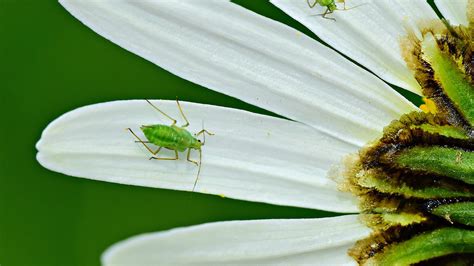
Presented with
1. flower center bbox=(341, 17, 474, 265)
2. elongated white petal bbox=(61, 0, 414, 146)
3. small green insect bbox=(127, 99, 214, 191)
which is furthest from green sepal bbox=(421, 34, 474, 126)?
small green insect bbox=(127, 99, 214, 191)

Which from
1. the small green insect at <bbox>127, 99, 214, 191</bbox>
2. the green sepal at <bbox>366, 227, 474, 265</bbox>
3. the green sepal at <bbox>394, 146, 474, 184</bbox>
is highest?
the small green insect at <bbox>127, 99, 214, 191</bbox>

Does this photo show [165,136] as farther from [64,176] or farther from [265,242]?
[64,176]

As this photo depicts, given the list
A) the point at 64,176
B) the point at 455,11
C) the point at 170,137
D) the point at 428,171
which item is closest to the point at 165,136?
the point at 170,137

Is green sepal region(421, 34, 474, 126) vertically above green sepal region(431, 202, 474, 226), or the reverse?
green sepal region(421, 34, 474, 126)

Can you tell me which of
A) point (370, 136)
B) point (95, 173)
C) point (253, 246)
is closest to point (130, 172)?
point (95, 173)

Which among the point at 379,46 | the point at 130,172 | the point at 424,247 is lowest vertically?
the point at 424,247

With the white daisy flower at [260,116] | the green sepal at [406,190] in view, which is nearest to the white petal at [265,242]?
the white daisy flower at [260,116]

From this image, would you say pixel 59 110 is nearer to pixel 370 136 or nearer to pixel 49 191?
pixel 49 191

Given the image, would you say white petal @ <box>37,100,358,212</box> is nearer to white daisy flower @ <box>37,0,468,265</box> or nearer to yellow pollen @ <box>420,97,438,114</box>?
white daisy flower @ <box>37,0,468,265</box>
